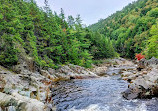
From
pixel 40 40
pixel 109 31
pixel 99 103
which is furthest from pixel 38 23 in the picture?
pixel 109 31

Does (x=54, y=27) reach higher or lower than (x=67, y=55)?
higher

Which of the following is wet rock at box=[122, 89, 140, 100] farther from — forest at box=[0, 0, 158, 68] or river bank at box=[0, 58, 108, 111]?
forest at box=[0, 0, 158, 68]

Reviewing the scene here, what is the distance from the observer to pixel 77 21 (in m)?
52.4

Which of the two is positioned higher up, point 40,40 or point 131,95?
point 40,40

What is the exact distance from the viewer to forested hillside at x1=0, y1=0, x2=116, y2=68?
47.0 ft

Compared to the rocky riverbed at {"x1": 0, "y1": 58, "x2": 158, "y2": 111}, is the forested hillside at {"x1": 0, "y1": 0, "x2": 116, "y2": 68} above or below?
above

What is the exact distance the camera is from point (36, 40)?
78.7 feet

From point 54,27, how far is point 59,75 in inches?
592

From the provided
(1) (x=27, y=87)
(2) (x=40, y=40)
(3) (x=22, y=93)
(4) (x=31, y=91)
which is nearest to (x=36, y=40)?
(2) (x=40, y=40)

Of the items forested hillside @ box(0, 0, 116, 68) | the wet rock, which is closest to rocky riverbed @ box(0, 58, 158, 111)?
the wet rock

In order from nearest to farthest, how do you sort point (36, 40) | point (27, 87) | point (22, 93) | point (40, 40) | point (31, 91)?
1. point (22, 93)
2. point (31, 91)
3. point (27, 87)
4. point (36, 40)
5. point (40, 40)

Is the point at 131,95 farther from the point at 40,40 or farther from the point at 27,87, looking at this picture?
the point at 40,40

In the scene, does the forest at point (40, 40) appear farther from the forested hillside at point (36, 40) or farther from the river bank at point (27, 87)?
the river bank at point (27, 87)

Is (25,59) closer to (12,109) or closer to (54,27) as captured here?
(12,109)
